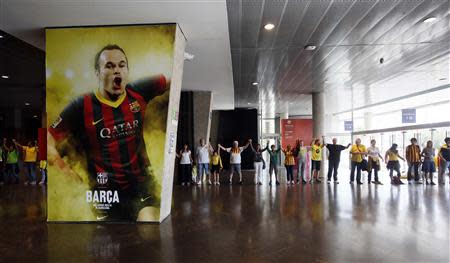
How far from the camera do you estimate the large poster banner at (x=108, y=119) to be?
572 centimetres

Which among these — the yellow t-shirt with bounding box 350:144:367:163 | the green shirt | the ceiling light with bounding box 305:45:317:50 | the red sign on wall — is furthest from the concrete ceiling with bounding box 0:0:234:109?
the red sign on wall

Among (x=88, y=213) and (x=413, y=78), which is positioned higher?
(x=413, y=78)

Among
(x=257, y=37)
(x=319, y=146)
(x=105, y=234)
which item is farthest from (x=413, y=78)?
(x=105, y=234)

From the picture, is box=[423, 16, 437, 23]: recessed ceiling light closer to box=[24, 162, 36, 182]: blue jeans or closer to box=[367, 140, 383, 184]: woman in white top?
box=[367, 140, 383, 184]: woman in white top

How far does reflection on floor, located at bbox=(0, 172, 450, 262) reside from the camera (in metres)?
4.04

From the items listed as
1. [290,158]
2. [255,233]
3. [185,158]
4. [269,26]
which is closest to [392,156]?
[290,158]

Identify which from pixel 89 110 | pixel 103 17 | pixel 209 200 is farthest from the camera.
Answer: pixel 209 200

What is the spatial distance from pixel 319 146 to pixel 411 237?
6711mm

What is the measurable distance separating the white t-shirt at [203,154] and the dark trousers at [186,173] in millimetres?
454

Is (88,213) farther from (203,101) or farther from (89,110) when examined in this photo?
(203,101)

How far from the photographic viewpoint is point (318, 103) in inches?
554

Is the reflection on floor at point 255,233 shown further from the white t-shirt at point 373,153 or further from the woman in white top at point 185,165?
the white t-shirt at point 373,153

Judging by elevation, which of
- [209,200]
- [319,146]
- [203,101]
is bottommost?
[209,200]

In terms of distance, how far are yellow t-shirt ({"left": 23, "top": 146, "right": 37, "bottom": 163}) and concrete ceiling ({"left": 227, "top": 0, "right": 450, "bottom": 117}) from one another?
26.8ft
